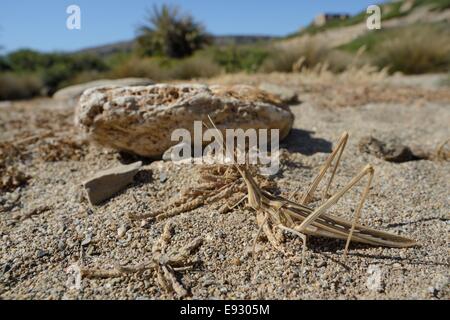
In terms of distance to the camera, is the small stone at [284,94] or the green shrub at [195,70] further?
the green shrub at [195,70]

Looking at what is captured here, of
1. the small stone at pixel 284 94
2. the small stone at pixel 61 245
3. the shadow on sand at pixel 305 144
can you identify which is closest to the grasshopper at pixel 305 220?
the small stone at pixel 61 245

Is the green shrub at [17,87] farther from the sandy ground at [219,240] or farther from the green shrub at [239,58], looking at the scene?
the sandy ground at [219,240]

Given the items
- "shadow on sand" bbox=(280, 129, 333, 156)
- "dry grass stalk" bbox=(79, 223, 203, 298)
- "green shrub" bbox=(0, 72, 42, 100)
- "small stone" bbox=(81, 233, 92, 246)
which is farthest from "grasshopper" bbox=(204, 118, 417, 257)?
"green shrub" bbox=(0, 72, 42, 100)

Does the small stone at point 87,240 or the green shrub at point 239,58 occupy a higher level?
the green shrub at point 239,58

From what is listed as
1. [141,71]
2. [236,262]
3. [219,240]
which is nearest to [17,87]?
[141,71]

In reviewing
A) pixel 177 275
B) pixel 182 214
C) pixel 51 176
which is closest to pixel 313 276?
pixel 177 275

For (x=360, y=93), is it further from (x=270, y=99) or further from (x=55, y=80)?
(x=55, y=80)

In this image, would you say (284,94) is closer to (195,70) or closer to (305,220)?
(305,220)
